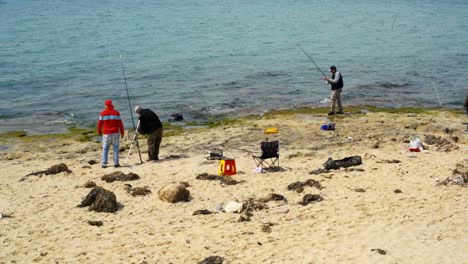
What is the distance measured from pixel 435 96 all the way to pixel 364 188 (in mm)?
15280

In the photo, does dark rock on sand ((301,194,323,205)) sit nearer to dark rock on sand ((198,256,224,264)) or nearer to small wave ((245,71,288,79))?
dark rock on sand ((198,256,224,264))

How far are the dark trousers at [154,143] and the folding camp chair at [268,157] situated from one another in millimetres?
2633

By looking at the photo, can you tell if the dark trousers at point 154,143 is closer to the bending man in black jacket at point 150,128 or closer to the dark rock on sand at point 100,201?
the bending man in black jacket at point 150,128

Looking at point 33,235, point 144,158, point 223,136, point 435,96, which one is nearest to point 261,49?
point 435,96

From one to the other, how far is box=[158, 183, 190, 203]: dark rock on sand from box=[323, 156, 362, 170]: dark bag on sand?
358 centimetres

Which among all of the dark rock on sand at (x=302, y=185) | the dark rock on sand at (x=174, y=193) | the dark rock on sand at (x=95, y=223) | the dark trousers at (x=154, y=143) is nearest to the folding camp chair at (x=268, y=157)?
the dark rock on sand at (x=302, y=185)

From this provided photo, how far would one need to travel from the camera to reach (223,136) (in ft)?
61.6

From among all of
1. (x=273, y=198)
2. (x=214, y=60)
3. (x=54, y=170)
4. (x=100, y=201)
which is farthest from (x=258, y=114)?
(x=214, y=60)

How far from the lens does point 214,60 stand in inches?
1487

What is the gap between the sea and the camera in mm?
25359

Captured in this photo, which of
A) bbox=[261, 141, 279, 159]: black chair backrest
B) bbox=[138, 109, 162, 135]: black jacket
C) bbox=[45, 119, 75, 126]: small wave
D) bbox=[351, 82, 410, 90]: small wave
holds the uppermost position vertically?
bbox=[138, 109, 162, 135]: black jacket

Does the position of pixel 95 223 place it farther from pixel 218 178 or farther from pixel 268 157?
pixel 268 157

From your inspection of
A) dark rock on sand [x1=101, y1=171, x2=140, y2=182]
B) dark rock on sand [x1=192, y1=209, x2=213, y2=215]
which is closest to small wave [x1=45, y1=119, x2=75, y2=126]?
dark rock on sand [x1=101, y1=171, x2=140, y2=182]

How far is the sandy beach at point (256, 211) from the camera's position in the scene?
9.87 m
